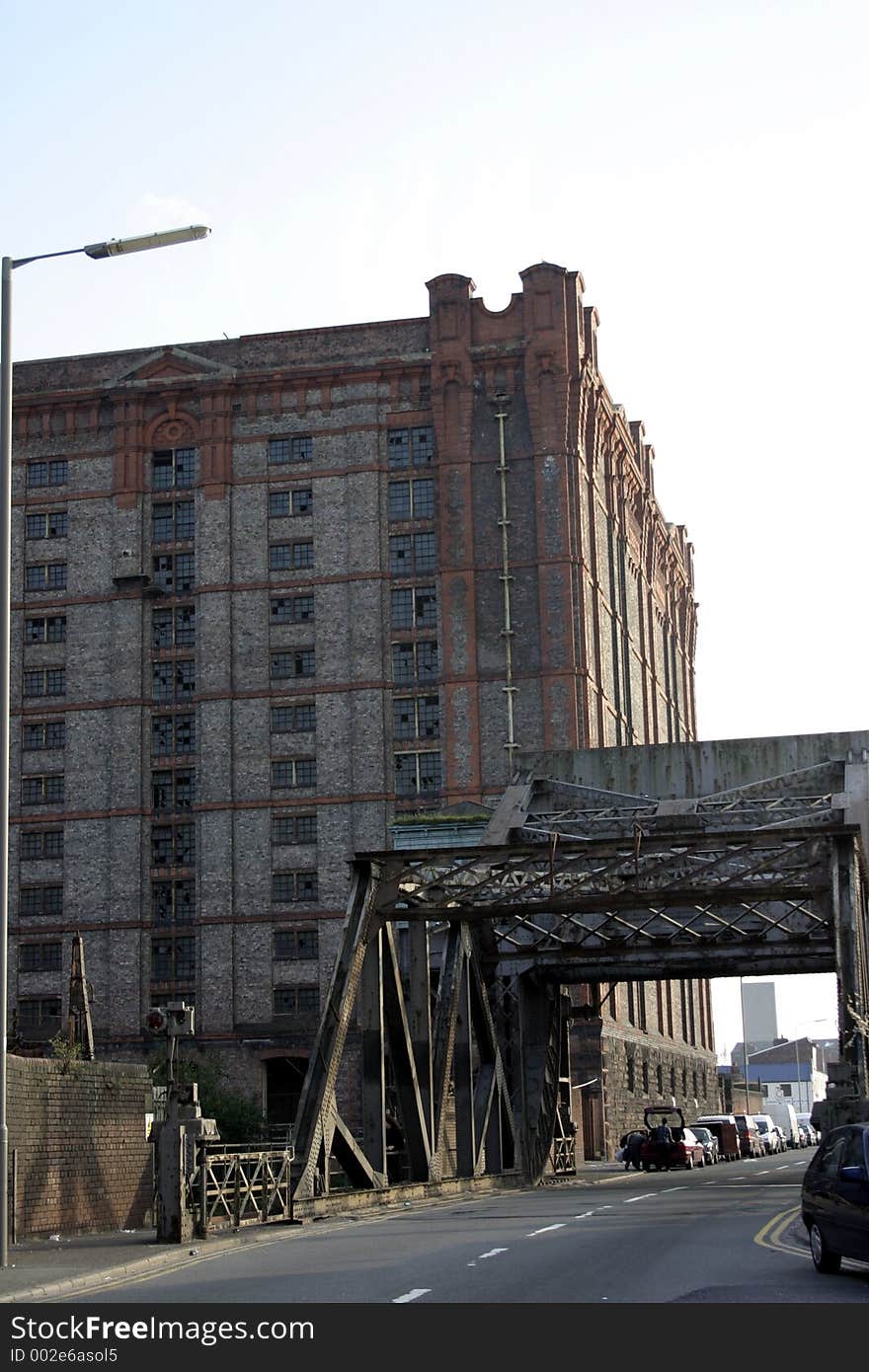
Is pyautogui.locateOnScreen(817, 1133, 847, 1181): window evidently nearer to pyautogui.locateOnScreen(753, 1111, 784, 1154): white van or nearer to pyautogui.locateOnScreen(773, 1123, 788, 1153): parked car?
pyautogui.locateOnScreen(753, 1111, 784, 1154): white van

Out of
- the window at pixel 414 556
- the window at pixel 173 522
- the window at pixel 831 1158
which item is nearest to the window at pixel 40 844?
the window at pixel 173 522

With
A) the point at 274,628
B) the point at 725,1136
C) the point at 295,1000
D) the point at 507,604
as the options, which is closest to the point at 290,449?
the point at 274,628

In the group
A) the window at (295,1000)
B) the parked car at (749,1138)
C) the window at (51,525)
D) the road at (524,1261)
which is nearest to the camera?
the road at (524,1261)

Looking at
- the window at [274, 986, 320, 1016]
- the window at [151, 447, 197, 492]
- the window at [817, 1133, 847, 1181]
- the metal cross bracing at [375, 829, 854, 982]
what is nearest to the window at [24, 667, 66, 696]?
the window at [151, 447, 197, 492]

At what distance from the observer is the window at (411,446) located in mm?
71125

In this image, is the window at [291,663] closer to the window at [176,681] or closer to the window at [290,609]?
the window at [290,609]

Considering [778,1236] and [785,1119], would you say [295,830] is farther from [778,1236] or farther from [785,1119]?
[778,1236]

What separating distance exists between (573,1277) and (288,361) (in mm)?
60948

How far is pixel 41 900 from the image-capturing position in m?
70.2

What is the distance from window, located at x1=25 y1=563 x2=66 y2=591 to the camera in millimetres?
73125

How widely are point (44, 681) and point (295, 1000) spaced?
55.9ft

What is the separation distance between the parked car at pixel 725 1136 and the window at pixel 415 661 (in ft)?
65.1
